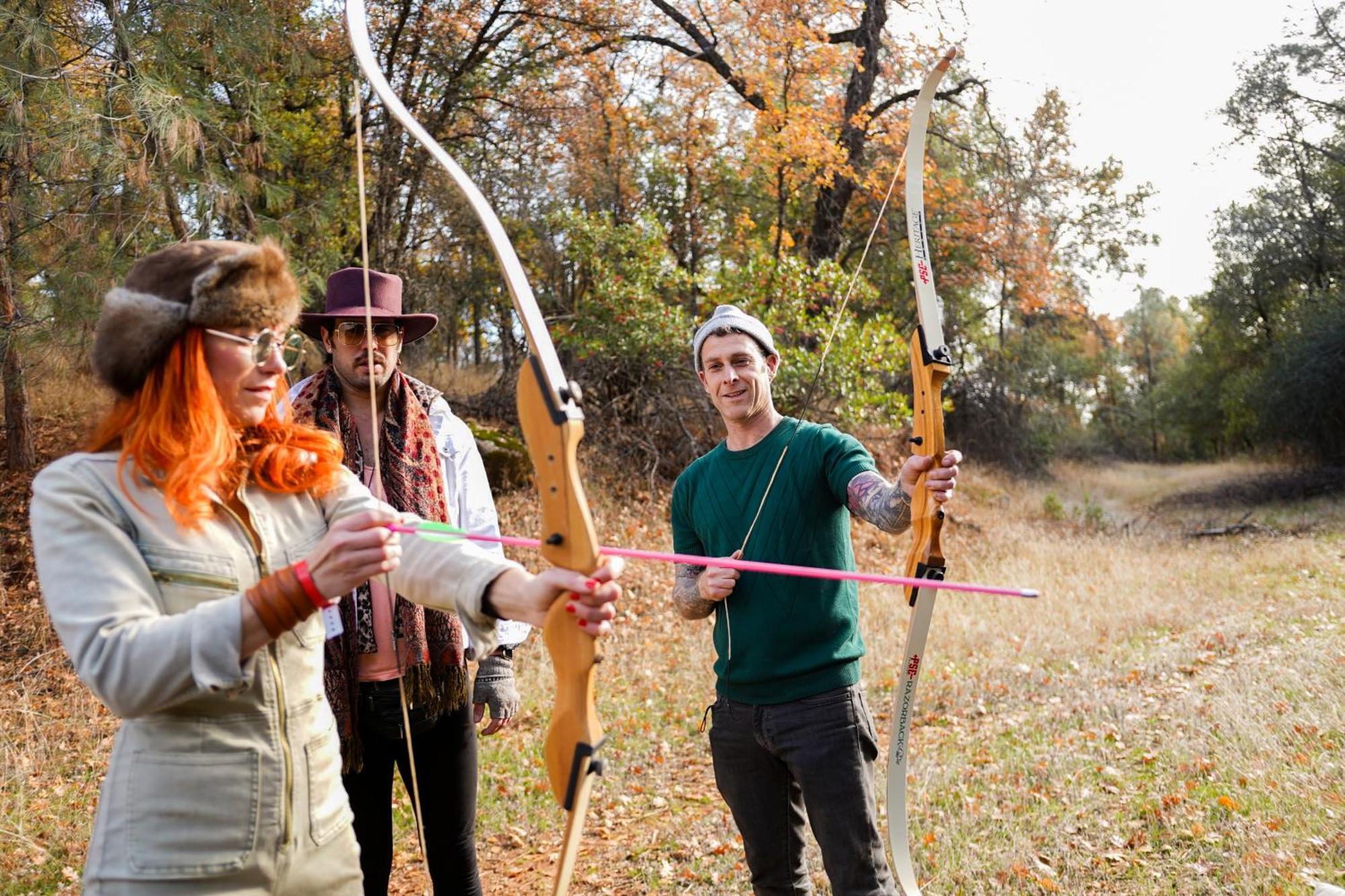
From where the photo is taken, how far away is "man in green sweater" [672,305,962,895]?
2098mm

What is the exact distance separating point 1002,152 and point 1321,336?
6479mm

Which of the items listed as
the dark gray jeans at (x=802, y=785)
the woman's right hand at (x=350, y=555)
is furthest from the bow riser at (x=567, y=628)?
the dark gray jeans at (x=802, y=785)

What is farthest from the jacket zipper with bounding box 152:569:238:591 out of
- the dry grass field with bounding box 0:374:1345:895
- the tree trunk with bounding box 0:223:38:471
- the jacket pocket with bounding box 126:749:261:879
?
the tree trunk with bounding box 0:223:38:471

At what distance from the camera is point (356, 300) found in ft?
8.05

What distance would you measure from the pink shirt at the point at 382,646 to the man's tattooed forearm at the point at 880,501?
1083 mm

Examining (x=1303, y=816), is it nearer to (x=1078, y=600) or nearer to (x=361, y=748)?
(x=361, y=748)

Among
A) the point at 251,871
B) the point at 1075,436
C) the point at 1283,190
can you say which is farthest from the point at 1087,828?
the point at 1075,436

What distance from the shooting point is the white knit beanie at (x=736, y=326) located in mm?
2375

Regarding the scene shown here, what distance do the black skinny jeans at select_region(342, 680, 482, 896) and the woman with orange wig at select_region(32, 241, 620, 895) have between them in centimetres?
80

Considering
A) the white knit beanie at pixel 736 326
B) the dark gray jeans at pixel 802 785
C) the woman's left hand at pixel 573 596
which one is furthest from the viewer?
the white knit beanie at pixel 736 326

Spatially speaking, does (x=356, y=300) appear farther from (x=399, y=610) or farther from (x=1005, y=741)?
(x=1005, y=741)

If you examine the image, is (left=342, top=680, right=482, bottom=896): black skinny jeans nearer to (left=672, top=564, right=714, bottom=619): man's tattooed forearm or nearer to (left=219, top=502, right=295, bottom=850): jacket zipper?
(left=672, top=564, right=714, bottom=619): man's tattooed forearm

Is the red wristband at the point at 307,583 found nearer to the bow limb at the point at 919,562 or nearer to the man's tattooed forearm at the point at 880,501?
the man's tattooed forearm at the point at 880,501

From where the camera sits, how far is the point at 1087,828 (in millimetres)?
3754
